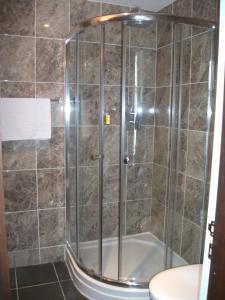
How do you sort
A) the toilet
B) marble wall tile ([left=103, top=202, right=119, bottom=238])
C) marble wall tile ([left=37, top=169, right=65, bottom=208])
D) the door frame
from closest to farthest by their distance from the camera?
the door frame → the toilet → marble wall tile ([left=37, top=169, right=65, bottom=208]) → marble wall tile ([left=103, top=202, right=119, bottom=238])

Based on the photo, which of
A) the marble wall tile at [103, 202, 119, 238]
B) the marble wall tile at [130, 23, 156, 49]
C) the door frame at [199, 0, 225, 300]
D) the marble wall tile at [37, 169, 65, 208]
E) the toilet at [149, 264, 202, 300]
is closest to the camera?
the door frame at [199, 0, 225, 300]

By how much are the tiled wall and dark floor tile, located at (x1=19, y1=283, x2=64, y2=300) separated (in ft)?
3.46

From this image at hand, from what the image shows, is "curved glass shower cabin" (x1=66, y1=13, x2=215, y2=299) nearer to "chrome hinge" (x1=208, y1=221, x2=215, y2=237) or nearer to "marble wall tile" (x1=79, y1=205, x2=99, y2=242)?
"marble wall tile" (x1=79, y1=205, x2=99, y2=242)

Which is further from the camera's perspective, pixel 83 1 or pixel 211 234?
pixel 83 1

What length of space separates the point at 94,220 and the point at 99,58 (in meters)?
1.40

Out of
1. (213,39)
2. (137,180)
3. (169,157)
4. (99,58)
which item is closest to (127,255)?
(137,180)

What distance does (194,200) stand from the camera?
2.29 meters

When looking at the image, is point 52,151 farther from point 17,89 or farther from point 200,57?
point 200,57

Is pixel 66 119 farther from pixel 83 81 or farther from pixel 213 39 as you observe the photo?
pixel 213 39

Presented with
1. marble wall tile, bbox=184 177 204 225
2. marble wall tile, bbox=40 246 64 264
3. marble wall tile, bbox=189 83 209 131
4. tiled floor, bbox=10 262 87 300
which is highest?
marble wall tile, bbox=189 83 209 131

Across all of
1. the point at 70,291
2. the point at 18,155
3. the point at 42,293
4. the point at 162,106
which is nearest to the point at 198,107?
the point at 162,106

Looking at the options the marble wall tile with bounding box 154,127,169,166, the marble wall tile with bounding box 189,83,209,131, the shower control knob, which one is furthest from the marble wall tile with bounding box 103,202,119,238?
the marble wall tile with bounding box 189,83,209,131

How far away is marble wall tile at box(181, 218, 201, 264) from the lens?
90.4 inches

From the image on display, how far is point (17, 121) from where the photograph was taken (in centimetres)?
229
